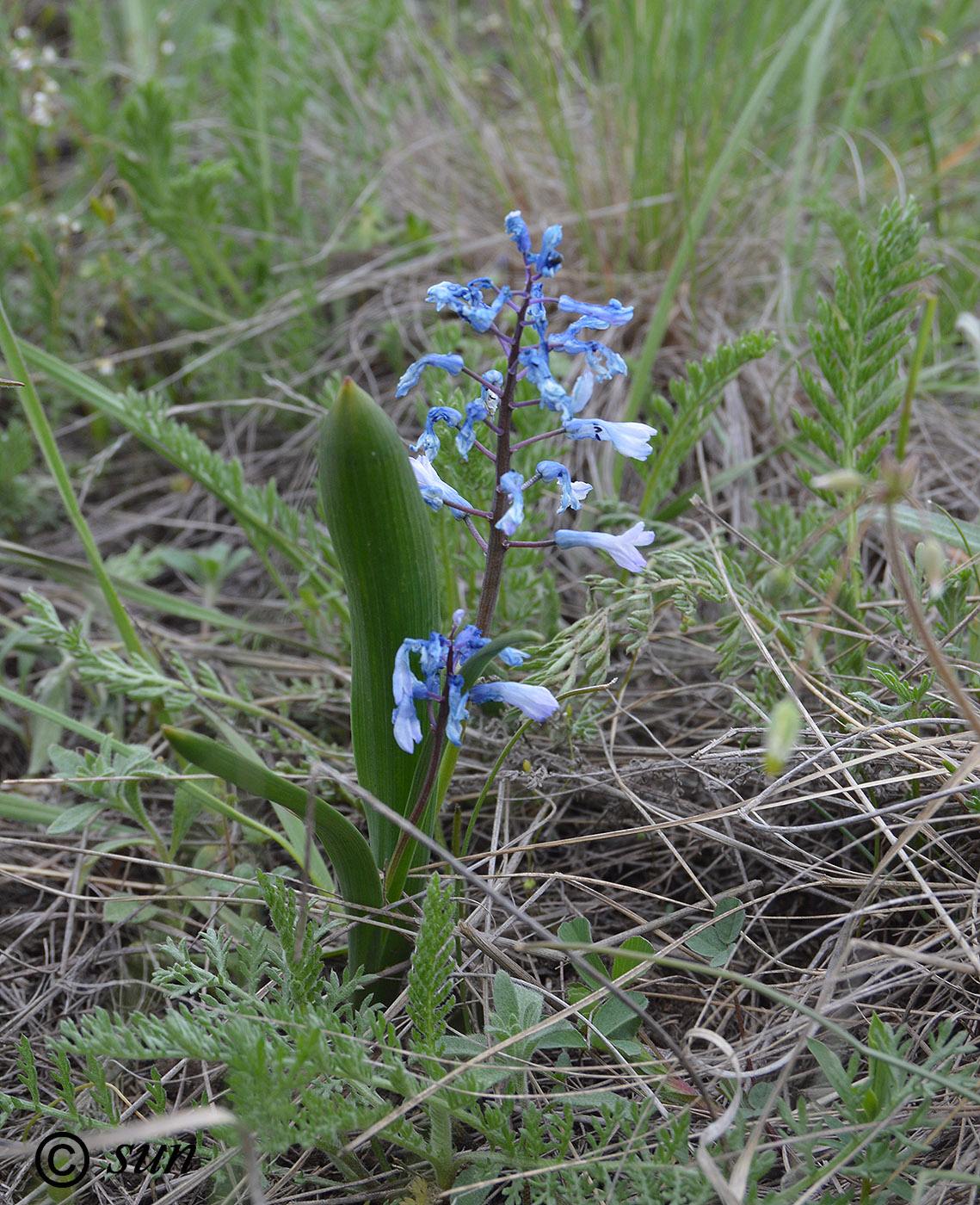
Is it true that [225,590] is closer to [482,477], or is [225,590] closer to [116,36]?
[482,477]

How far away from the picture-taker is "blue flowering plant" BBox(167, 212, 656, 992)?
1.16 m

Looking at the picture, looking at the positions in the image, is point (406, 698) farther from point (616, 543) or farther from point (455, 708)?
point (616, 543)

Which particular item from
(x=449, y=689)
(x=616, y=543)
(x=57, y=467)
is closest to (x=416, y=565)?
(x=449, y=689)

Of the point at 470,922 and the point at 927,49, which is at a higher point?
the point at 927,49

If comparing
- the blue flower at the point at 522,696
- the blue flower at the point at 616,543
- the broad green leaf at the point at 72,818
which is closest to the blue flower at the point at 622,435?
the blue flower at the point at 616,543

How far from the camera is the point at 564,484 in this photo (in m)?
1.26

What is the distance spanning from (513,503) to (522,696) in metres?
0.27

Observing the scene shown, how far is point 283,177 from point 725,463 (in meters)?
1.91

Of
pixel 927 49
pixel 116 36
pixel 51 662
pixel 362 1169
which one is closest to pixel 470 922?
pixel 362 1169

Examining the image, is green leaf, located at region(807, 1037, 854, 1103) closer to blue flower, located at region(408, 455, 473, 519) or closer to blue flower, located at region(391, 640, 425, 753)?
blue flower, located at region(391, 640, 425, 753)

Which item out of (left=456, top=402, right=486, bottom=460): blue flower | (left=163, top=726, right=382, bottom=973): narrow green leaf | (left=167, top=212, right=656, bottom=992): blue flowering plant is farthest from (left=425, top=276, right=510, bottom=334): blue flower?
(left=163, top=726, right=382, bottom=973): narrow green leaf

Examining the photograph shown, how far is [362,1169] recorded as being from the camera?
1.34 meters

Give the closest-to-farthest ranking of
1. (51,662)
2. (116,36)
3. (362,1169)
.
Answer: (362,1169), (51,662), (116,36)

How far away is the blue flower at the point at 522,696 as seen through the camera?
4.02 feet
